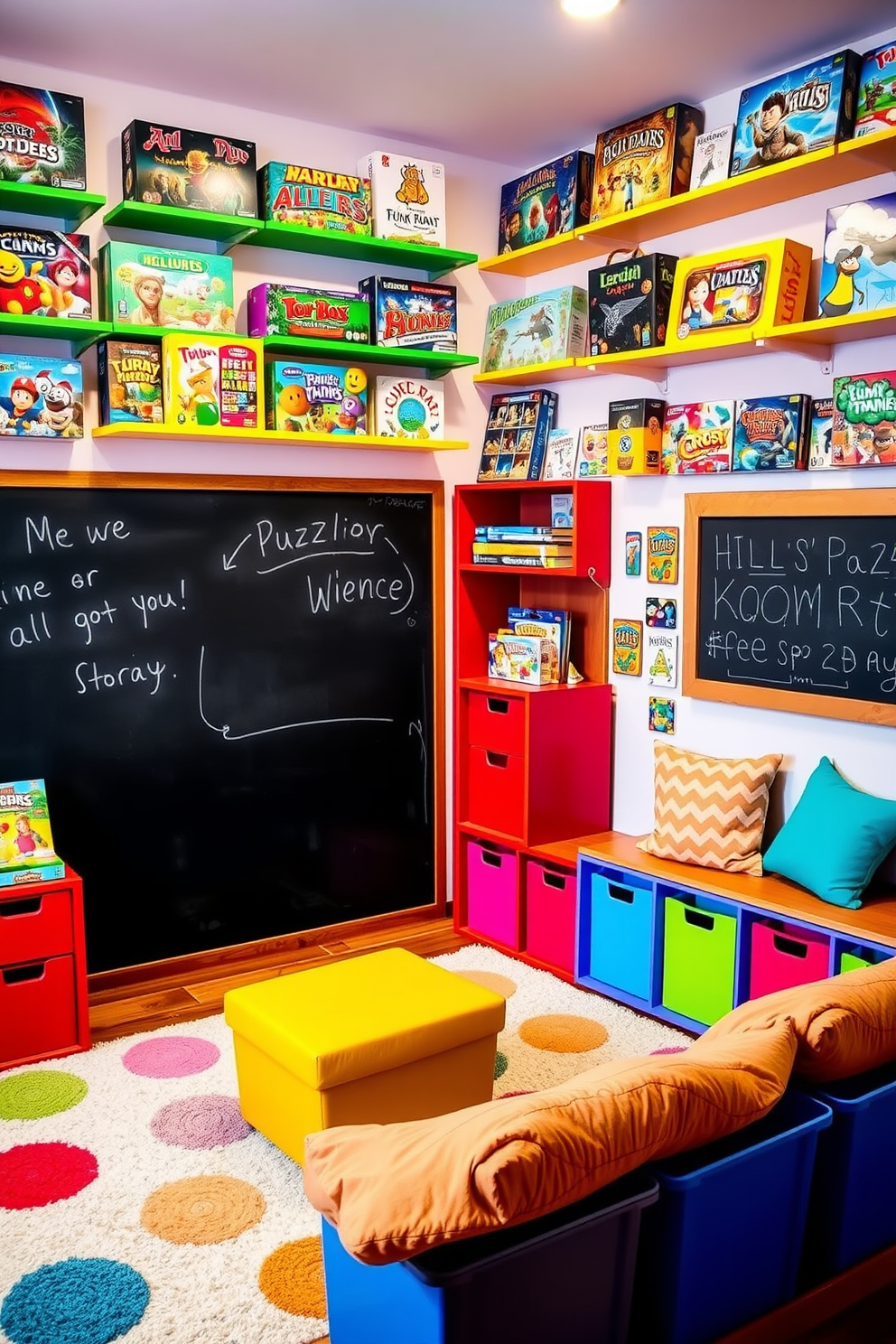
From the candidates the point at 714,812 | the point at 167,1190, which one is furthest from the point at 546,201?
the point at 167,1190

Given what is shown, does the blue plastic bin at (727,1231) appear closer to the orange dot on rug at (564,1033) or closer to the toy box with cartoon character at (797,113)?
A: the orange dot on rug at (564,1033)

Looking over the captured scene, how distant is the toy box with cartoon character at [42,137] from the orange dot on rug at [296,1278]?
2.71 meters

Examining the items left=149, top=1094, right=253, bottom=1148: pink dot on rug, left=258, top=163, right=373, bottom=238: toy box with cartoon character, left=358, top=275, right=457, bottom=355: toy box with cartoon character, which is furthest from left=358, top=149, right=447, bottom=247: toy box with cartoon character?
left=149, top=1094, right=253, bottom=1148: pink dot on rug

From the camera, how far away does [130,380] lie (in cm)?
333

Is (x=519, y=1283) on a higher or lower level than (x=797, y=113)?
lower

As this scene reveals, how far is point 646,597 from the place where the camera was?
382 cm

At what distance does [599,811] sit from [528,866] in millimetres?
323

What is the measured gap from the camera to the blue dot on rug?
2.09 m

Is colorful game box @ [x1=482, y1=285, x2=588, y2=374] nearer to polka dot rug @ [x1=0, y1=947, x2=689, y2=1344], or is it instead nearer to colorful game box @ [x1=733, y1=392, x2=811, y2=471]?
colorful game box @ [x1=733, y1=392, x2=811, y2=471]

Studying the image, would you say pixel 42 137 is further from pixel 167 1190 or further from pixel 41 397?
pixel 167 1190

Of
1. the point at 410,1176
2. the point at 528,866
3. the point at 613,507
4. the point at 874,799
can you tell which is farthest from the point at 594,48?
the point at 410,1176

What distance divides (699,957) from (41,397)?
2439mm

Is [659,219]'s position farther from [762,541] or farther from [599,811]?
[599,811]

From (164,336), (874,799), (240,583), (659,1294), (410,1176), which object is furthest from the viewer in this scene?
(240,583)
